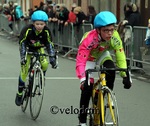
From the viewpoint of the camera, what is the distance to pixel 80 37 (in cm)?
1797

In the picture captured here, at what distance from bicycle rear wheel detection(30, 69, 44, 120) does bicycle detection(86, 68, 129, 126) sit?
54.6 inches

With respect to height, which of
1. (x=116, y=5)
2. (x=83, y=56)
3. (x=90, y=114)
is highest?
(x=116, y=5)

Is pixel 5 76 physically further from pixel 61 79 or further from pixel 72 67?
pixel 72 67

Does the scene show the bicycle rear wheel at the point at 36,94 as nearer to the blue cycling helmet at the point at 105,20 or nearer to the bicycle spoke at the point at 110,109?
the bicycle spoke at the point at 110,109

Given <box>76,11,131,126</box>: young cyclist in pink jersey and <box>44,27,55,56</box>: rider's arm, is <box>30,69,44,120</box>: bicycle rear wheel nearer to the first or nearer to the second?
<box>44,27,55,56</box>: rider's arm

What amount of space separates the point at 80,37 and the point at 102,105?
39.6ft

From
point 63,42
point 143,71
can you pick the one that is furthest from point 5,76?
point 63,42

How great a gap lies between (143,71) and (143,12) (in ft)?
20.7

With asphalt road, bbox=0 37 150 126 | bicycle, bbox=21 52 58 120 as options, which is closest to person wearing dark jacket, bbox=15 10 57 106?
bicycle, bbox=21 52 58 120

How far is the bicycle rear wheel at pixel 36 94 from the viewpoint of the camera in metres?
7.84

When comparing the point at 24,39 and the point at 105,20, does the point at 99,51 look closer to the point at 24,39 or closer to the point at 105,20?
the point at 105,20

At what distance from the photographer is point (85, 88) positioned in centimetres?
609

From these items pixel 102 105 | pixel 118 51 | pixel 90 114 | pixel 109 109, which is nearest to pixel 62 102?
pixel 90 114

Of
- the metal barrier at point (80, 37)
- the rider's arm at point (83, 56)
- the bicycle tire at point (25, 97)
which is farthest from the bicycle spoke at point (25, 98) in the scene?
the metal barrier at point (80, 37)
